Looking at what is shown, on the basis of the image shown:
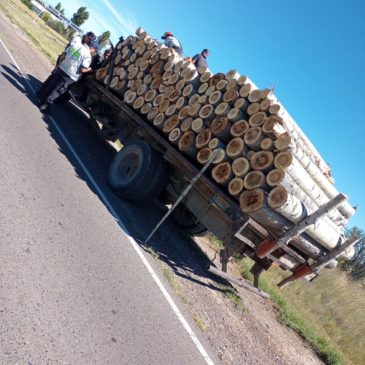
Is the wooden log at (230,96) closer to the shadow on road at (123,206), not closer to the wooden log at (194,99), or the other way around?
the wooden log at (194,99)

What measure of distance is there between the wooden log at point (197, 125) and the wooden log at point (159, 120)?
0.84m

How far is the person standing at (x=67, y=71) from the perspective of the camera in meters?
9.14

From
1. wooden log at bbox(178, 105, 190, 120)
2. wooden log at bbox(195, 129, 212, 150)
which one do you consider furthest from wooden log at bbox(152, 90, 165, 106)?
wooden log at bbox(195, 129, 212, 150)

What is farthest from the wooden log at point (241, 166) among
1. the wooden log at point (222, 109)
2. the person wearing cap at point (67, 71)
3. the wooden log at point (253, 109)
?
the person wearing cap at point (67, 71)

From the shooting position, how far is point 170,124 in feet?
25.4

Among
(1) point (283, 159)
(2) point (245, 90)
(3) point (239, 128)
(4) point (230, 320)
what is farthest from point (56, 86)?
(4) point (230, 320)

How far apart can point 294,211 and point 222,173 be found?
1.34 meters

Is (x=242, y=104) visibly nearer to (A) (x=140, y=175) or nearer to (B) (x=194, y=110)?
(B) (x=194, y=110)

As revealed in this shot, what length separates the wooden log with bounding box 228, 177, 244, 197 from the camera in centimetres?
627

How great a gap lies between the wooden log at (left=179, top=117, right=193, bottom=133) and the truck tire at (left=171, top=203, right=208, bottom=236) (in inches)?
87.0

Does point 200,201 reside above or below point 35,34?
above

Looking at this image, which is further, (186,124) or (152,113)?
(152,113)

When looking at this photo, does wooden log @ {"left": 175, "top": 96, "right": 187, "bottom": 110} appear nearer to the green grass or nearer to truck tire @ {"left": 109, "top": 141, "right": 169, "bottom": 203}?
truck tire @ {"left": 109, "top": 141, "right": 169, "bottom": 203}

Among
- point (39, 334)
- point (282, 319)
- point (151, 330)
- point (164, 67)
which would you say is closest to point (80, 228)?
point (151, 330)
